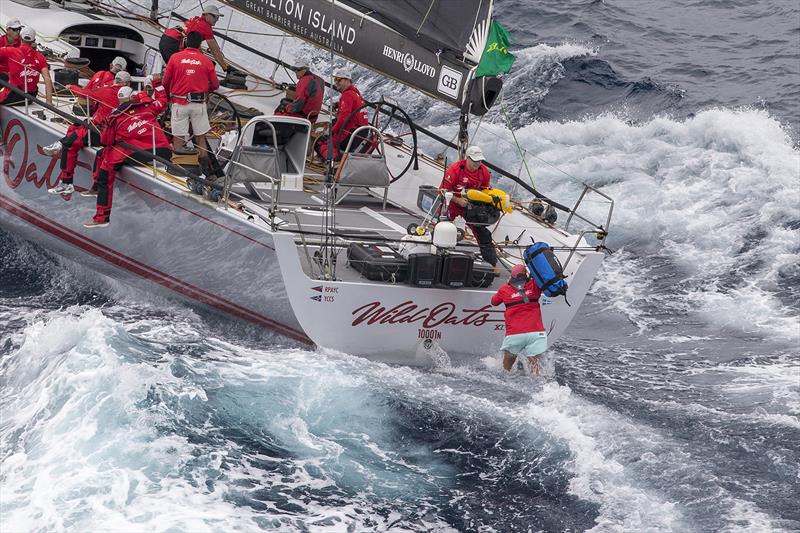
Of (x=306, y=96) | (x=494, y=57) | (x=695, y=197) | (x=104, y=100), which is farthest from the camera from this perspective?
(x=695, y=197)

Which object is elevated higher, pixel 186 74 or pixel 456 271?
pixel 186 74

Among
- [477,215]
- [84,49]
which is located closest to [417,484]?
[477,215]

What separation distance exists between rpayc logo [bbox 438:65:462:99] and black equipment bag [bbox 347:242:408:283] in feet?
4.26

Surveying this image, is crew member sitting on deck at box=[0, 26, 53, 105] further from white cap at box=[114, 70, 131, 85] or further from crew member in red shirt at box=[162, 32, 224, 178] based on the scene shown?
crew member in red shirt at box=[162, 32, 224, 178]

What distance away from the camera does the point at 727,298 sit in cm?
1075

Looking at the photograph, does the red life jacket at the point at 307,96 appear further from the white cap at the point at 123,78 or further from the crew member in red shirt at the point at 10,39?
the crew member in red shirt at the point at 10,39

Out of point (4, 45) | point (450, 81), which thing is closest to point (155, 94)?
point (4, 45)

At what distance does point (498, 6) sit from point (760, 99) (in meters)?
5.81

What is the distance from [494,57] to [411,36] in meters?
0.68

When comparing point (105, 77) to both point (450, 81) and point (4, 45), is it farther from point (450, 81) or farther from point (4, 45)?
point (450, 81)

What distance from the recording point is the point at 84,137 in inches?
365

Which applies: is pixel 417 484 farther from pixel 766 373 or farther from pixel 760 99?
pixel 760 99

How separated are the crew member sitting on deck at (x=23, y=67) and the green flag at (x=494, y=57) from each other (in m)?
4.06

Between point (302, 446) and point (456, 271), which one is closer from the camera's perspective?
point (302, 446)
